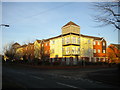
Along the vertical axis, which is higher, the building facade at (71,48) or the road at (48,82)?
the building facade at (71,48)

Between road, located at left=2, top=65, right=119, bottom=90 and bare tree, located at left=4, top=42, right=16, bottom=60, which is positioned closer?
road, located at left=2, top=65, right=119, bottom=90

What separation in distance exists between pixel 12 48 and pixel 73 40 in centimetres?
2972

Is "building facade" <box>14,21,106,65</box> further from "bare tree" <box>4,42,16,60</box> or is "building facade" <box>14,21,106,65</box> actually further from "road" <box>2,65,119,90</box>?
"road" <box>2,65,119,90</box>

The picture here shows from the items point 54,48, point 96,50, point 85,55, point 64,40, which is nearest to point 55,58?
point 54,48

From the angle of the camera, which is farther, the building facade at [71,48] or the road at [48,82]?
the building facade at [71,48]

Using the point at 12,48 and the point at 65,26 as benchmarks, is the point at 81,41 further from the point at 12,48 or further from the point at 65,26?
the point at 12,48

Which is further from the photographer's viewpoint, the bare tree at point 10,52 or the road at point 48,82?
the bare tree at point 10,52

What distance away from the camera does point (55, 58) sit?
47969 millimetres

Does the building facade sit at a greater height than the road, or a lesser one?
greater

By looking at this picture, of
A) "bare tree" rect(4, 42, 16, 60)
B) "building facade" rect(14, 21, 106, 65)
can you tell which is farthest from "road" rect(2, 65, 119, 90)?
"bare tree" rect(4, 42, 16, 60)

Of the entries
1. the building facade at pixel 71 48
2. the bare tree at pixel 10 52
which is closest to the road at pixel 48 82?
the building facade at pixel 71 48

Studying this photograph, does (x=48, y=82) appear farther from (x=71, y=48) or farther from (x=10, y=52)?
(x=10, y=52)

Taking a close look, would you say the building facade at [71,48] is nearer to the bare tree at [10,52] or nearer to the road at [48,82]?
the bare tree at [10,52]

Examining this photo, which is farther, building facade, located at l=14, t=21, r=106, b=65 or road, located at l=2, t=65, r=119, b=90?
building facade, located at l=14, t=21, r=106, b=65
